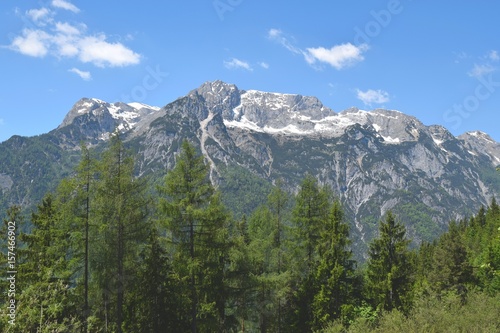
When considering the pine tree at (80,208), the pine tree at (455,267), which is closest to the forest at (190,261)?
the pine tree at (80,208)

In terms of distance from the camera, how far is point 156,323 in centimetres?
2430

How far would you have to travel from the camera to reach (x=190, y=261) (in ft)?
73.8

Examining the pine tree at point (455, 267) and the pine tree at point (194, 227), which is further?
the pine tree at point (455, 267)

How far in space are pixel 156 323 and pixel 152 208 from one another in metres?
7.06

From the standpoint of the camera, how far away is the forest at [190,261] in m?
21.5

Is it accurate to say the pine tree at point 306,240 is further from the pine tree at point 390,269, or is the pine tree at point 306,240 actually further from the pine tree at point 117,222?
the pine tree at point 117,222

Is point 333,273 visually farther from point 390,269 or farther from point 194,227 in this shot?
point 194,227

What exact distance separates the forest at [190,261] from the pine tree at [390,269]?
2.9 inches

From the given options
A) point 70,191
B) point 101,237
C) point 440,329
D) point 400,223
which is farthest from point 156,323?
point 400,223

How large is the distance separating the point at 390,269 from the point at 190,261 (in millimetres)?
15021

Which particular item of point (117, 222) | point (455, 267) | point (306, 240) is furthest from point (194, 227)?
point (455, 267)

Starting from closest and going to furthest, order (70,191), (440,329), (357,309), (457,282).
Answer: (440,329) → (70,191) → (357,309) → (457,282)

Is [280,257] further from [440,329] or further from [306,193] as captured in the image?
[440,329]

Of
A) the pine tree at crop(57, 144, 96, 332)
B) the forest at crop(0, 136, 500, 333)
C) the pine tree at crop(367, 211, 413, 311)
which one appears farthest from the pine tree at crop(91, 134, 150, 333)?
the pine tree at crop(367, 211, 413, 311)
